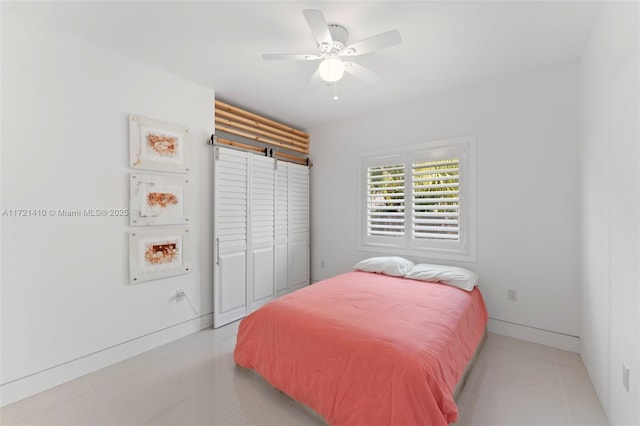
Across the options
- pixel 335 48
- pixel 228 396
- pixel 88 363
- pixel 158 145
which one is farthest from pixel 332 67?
pixel 88 363

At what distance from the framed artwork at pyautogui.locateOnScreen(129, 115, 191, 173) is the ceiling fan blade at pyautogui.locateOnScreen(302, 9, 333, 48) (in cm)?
176

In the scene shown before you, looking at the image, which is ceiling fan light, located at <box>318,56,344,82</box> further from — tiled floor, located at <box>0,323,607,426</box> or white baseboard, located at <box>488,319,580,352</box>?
white baseboard, located at <box>488,319,580,352</box>

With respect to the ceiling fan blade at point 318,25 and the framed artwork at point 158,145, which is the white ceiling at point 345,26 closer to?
the ceiling fan blade at point 318,25

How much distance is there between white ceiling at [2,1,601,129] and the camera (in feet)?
6.09

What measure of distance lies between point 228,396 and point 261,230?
200 centimetres

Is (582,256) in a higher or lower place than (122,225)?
lower

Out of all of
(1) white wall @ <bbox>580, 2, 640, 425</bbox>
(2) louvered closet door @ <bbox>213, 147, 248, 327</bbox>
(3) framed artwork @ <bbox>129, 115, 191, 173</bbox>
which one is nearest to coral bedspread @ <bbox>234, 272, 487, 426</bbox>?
(1) white wall @ <bbox>580, 2, 640, 425</bbox>

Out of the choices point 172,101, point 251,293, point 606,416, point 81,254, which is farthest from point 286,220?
point 606,416

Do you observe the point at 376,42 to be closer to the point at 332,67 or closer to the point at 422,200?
the point at 332,67

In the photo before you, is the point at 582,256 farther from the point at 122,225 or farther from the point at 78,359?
the point at 78,359

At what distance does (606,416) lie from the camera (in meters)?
1.72

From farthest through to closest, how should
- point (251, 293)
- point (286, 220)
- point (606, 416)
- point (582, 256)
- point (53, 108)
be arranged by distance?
point (286, 220)
point (251, 293)
point (582, 256)
point (53, 108)
point (606, 416)

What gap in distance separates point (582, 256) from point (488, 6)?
219cm

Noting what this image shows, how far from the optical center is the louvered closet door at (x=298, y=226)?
4.09 metres
